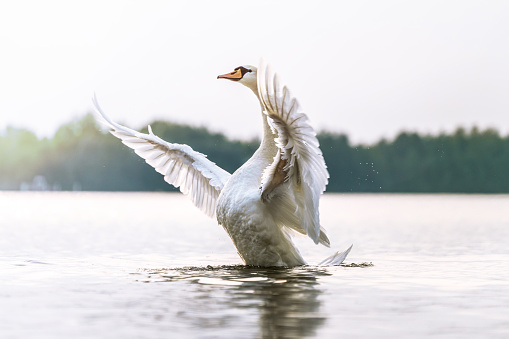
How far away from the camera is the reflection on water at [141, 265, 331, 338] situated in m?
7.79

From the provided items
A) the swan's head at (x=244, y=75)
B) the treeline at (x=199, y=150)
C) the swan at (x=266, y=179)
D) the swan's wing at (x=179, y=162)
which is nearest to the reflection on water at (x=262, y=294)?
the swan at (x=266, y=179)

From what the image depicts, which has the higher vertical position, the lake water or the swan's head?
the swan's head

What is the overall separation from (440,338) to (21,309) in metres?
4.38

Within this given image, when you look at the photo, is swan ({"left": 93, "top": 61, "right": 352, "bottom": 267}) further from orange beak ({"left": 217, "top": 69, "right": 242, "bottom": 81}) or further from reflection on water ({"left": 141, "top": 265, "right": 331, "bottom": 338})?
reflection on water ({"left": 141, "top": 265, "right": 331, "bottom": 338})

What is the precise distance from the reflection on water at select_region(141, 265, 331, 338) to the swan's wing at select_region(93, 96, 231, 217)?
2201 mm

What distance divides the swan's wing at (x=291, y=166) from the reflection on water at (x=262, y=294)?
0.85m

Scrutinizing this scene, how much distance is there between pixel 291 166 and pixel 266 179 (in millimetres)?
542

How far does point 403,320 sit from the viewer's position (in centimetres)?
809

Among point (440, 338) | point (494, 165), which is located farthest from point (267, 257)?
point (494, 165)

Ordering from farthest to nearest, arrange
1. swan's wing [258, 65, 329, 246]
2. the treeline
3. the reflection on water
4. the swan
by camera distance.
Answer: the treeline < the swan < swan's wing [258, 65, 329, 246] < the reflection on water

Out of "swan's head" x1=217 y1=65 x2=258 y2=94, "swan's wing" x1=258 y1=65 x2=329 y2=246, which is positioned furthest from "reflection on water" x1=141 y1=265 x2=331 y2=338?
"swan's head" x1=217 y1=65 x2=258 y2=94

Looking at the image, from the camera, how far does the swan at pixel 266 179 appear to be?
1043cm

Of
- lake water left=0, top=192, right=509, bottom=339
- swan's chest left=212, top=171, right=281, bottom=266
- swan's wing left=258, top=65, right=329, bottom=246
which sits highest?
swan's wing left=258, top=65, right=329, bottom=246

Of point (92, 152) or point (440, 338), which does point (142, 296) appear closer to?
point (440, 338)
